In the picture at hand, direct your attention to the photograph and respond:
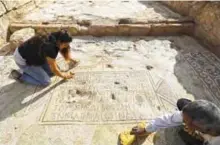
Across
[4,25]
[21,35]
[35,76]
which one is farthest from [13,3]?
[35,76]

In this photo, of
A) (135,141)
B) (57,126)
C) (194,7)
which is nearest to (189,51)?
(194,7)

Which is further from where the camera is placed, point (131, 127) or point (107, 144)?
point (131, 127)

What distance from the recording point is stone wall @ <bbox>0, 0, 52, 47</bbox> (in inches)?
178

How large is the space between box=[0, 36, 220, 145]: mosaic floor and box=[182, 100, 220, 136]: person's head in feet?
2.56

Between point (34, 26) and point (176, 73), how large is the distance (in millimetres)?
2486

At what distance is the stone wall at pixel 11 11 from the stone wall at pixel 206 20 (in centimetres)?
302

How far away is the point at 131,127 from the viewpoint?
8.90 ft

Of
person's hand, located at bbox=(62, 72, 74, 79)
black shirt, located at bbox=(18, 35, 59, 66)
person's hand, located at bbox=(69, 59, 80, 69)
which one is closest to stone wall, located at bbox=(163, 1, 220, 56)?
person's hand, located at bbox=(69, 59, 80, 69)

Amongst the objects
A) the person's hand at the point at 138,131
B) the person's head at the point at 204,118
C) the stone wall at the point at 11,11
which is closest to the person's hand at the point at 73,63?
the stone wall at the point at 11,11

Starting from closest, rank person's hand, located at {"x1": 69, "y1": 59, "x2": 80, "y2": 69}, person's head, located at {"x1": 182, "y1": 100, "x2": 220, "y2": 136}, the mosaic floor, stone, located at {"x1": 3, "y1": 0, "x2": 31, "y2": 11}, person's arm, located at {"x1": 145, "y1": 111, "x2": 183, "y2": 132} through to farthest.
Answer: person's head, located at {"x1": 182, "y1": 100, "x2": 220, "y2": 136}
person's arm, located at {"x1": 145, "y1": 111, "x2": 183, "y2": 132}
the mosaic floor
person's hand, located at {"x1": 69, "y1": 59, "x2": 80, "y2": 69}
stone, located at {"x1": 3, "y1": 0, "x2": 31, "y2": 11}

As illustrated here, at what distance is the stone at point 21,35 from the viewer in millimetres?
4152

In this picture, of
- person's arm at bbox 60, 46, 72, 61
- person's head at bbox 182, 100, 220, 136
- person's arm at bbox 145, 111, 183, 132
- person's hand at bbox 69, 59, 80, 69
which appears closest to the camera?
person's head at bbox 182, 100, 220, 136

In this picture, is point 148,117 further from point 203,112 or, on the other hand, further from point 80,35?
point 80,35

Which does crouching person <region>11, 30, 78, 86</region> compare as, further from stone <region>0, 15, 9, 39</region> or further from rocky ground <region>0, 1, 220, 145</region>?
stone <region>0, 15, 9, 39</region>
